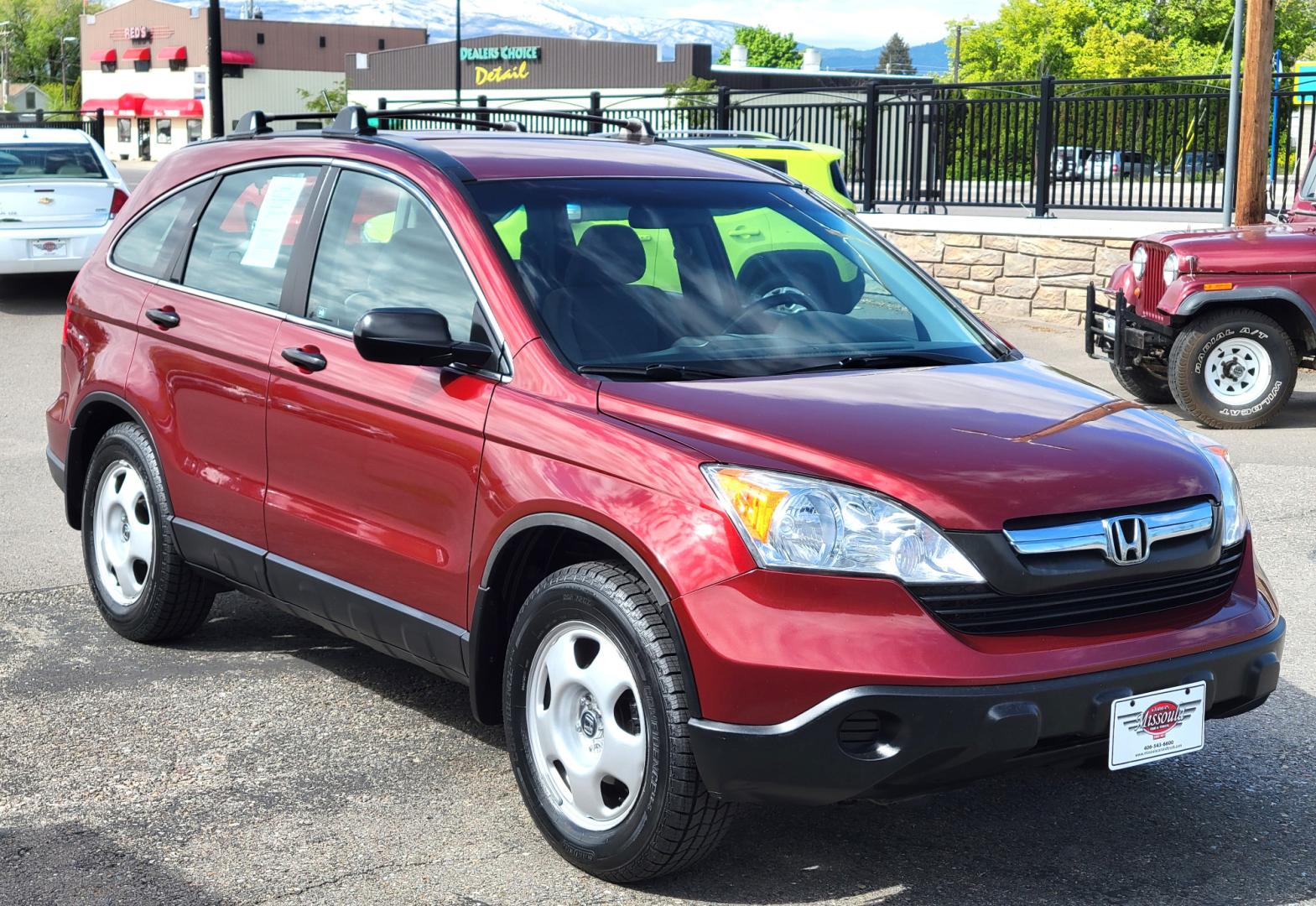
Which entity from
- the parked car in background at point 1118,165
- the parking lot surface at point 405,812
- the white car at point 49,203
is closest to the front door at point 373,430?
the parking lot surface at point 405,812

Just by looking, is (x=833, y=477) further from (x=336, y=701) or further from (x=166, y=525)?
(x=166, y=525)

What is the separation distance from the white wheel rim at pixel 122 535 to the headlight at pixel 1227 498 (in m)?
3.47

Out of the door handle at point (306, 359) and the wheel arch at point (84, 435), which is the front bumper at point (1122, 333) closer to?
the wheel arch at point (84, 435)

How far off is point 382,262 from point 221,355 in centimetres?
76

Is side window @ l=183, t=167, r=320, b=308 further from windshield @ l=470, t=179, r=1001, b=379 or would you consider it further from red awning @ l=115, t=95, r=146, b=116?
red awning @ l=115, t=95, r=146, b=116

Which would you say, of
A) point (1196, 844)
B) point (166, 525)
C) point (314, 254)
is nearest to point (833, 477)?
point (1196, 844)

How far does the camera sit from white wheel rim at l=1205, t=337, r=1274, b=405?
10953 mm

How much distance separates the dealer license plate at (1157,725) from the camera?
3.59m

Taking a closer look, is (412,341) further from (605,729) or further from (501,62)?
(501,62)

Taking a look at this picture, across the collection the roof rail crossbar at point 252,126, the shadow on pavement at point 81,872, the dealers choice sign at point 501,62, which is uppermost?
the dealers choice sign at point 501,62

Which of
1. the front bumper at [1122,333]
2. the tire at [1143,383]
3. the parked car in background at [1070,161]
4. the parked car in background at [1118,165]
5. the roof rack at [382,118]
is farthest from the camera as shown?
the parked car in background at [1070,161]

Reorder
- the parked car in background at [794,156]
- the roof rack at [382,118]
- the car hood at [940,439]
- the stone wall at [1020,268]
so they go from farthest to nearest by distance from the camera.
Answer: the stone wall at [1020,268] → the parked car in background at [794,156] → the roof rack at [382,118] → the car hood at [940,439]

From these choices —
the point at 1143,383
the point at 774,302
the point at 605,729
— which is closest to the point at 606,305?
the point at 774,302

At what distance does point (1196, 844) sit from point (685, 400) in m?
1.74
